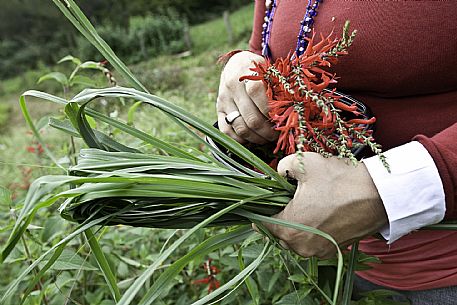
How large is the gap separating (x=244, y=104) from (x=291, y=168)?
166mm

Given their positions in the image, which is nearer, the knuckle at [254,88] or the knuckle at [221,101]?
the knuckle at [254,88]

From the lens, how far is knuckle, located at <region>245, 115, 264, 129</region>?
0.77m

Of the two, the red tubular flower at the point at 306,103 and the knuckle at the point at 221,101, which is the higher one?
the red tubular flower at the point at 306,103

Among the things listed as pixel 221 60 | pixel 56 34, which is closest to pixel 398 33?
pixel 221 60

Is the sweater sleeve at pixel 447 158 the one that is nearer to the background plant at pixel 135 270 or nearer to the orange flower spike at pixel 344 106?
the orange flower spike at pixel 344 106

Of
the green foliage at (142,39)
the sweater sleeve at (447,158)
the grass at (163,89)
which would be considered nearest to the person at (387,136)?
the sweater sleeve at (447,158)

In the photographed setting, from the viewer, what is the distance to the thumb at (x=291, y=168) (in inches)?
25.3

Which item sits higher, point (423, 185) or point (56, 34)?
point (423, 185)

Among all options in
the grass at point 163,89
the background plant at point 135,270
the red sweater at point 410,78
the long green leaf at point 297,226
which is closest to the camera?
the long green leaf at point 297,226

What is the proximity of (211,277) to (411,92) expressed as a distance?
57cm

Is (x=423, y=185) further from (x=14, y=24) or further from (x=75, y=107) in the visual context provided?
(x=14, y=24)

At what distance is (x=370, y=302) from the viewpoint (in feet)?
2.82

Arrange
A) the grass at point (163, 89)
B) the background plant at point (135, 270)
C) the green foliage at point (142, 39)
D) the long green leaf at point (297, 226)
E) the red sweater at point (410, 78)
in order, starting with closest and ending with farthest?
1. the long green leaf at point (297, 226)
2. the red sweater at point (410, 78)
3. the background plant at point (135, 270)
4. the grass at point (163, 89)
5. the green foliage at point (142, 39)

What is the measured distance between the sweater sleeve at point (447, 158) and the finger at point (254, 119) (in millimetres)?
220
